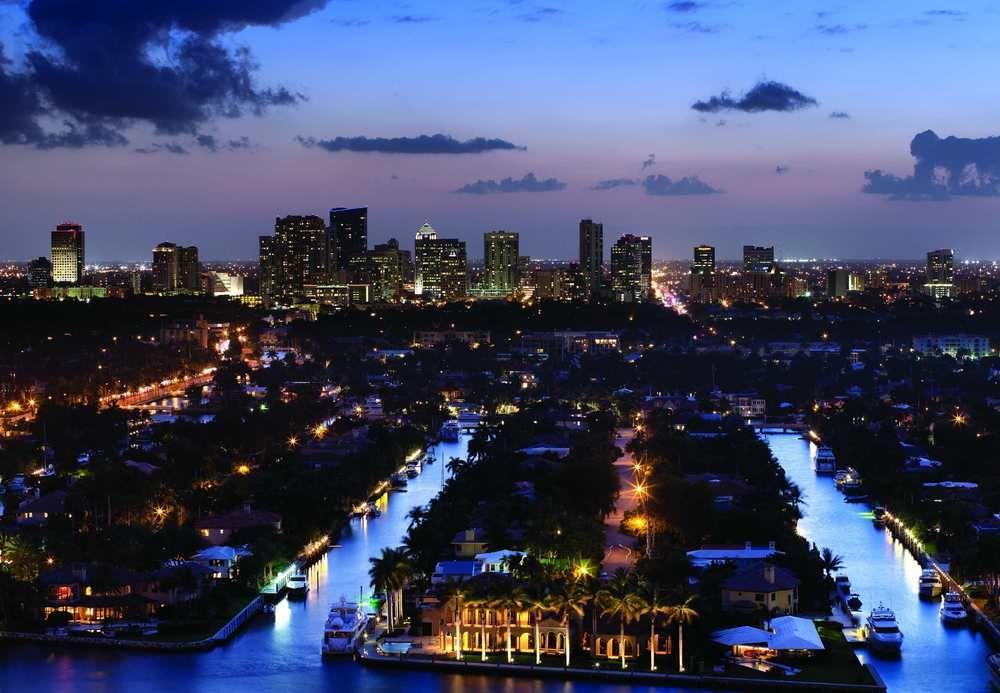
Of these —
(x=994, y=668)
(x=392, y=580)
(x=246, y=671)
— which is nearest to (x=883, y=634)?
(x=994, y=668)

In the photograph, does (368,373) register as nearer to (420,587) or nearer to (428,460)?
(428,460)

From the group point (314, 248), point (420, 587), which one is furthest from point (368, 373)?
point (314, 248)

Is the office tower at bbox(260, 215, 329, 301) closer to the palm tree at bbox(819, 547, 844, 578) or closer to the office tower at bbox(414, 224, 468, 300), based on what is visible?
the office tower at bbox(414, 224, 468, 300)

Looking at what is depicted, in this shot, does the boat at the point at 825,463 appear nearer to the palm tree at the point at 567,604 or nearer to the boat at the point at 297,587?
the boat at the point at 297,587

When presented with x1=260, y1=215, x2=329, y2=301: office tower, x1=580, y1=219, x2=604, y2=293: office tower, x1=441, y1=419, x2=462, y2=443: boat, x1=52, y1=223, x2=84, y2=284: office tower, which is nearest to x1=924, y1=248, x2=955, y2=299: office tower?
x1=580, y1=219, x2=604, y2=293: office tower

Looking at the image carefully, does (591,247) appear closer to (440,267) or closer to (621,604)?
(440,267)

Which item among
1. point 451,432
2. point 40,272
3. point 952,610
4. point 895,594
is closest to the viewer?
point 952,610

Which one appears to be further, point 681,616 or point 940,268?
point 940,268
